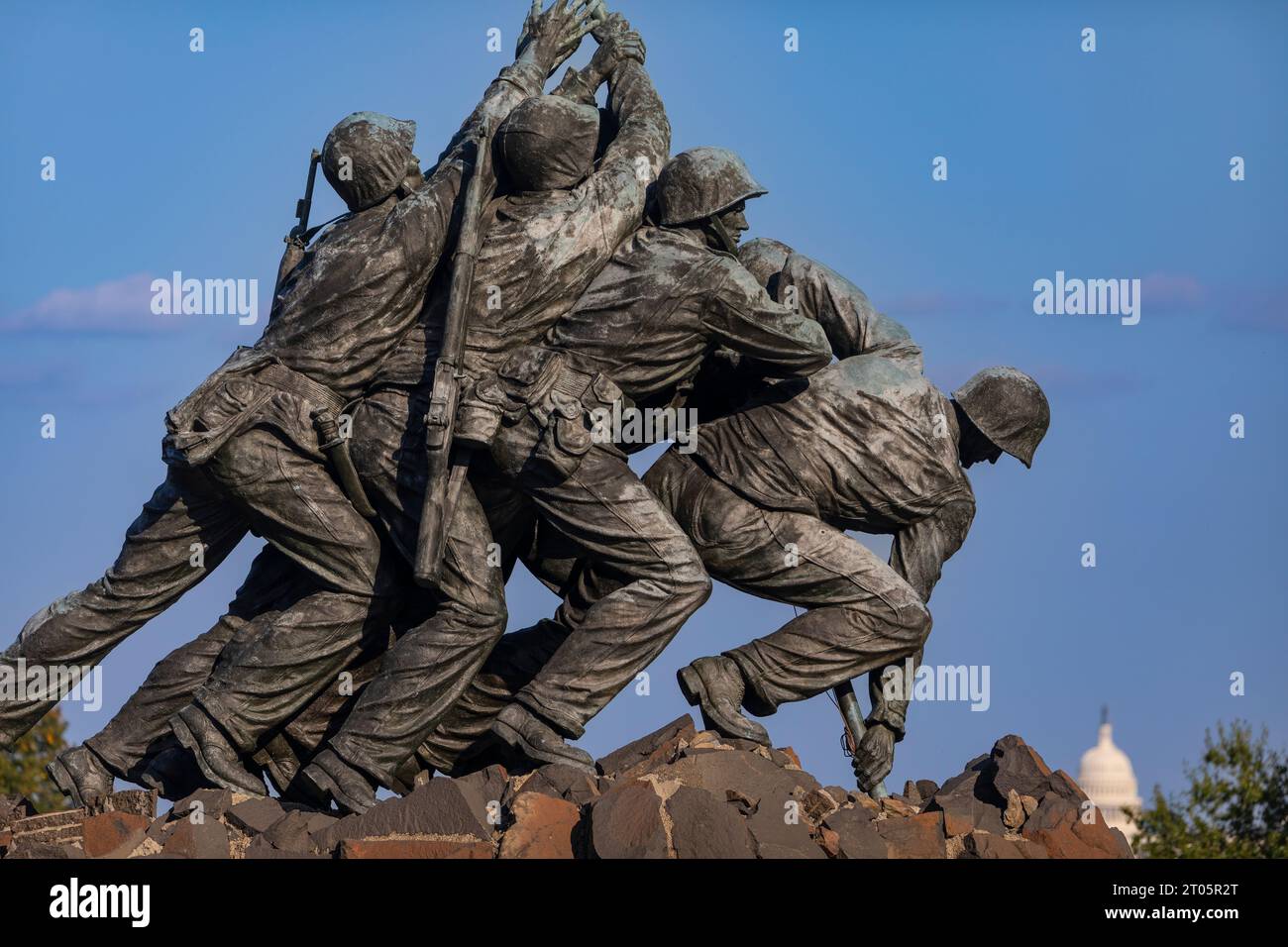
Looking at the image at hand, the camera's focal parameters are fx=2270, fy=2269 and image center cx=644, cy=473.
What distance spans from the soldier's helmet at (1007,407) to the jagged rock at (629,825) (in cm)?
307

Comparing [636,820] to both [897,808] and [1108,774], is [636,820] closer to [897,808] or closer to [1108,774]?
[897,808]

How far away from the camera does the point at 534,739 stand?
10.8m

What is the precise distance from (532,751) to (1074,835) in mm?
2555

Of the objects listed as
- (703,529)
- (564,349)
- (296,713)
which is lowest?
(296,713)

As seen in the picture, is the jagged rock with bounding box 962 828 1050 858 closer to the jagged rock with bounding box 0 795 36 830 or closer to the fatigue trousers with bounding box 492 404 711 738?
the fatigue trousers with bounding box 492 404 711 738

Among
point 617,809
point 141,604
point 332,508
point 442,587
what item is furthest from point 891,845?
point 141,604

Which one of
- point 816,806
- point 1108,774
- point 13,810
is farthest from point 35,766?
point 1108,774

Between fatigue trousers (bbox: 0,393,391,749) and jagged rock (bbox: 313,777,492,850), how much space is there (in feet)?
3.81

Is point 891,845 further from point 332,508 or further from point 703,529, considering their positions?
point 332,508

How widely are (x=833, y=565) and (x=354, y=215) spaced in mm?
2963

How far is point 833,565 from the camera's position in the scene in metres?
11.3

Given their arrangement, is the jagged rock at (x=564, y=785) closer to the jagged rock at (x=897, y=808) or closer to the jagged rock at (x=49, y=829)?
the jagged rock at (x=897, y=808)

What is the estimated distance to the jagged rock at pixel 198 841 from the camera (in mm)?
10102

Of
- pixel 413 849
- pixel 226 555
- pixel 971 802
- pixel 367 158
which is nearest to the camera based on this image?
pixel 413 849
